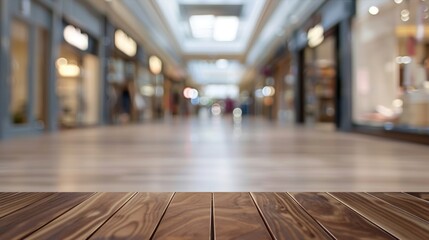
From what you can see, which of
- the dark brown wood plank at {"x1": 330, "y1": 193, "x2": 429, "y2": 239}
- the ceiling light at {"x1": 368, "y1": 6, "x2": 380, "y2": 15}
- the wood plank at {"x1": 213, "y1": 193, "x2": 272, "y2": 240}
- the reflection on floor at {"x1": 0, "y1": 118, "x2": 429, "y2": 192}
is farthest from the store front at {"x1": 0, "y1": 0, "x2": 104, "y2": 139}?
the ceiling light at {"x1": 368, "y1": 6, "x2": 380, "y2": 15}

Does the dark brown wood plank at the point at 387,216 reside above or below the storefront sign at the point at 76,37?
below

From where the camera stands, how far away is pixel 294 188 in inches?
81.7

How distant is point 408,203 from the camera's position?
1727 mm

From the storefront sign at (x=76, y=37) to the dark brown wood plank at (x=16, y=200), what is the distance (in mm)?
7770

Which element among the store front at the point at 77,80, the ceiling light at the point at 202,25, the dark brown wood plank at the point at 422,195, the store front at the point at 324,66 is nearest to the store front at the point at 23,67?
the store front at the point at 77,80

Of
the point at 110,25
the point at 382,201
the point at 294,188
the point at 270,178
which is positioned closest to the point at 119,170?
the point at 270,178

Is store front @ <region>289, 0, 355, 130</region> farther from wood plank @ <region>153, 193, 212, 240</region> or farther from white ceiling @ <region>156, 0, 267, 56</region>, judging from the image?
wood plank @ <region>153, 193, 212, 240</region>

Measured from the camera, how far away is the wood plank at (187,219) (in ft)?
4.17

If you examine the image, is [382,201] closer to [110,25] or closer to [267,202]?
[267,202]

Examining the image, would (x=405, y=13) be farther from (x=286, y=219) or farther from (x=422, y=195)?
(x=286, y=219)

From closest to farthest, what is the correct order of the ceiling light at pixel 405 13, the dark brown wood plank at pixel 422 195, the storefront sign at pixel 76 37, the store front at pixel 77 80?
the dark brown wood plank at pixel 422 195 < the ceiling light at pixel 405 13 < the storefront sign at pixel 76 37 < the store front at pixel 77 80

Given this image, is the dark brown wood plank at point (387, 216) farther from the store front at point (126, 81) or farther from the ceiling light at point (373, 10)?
the store front at point (126, 81)

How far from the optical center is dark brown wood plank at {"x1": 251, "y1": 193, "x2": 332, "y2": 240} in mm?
1273

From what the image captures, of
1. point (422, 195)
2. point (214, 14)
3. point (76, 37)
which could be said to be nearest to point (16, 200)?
point (422, 195)
